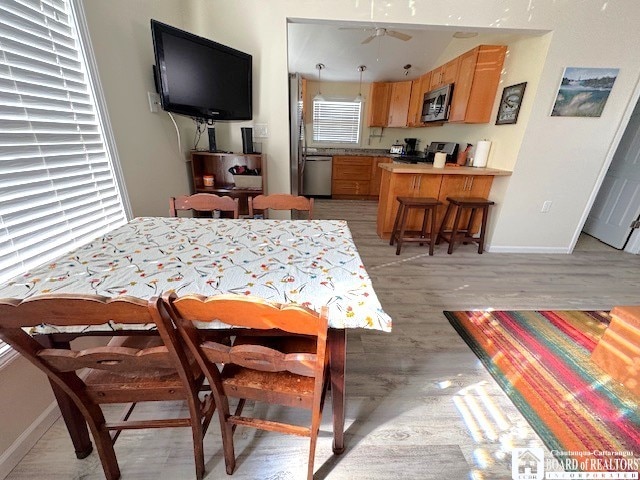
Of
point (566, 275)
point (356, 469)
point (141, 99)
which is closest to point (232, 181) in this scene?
point (141, 99)

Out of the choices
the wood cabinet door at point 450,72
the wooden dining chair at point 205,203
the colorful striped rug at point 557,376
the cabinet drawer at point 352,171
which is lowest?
the colorful striped rug at point 557,376

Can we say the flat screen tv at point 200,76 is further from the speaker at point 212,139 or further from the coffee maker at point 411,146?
the coffee maker at point 411,146

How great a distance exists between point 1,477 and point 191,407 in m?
0.84

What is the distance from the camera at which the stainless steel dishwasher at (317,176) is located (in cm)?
523

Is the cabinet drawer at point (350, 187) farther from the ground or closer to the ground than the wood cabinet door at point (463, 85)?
closer to the ground

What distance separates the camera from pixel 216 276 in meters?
0.96

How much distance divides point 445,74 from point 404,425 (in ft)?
13.8

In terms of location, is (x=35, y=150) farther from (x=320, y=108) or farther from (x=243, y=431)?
(x=320, y=108)

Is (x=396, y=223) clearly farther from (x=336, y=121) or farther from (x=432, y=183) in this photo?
(x=336, y=121)

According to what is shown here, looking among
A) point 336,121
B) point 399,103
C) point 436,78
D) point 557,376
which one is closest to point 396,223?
point 557,376

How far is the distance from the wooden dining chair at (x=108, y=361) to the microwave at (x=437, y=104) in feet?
13.3

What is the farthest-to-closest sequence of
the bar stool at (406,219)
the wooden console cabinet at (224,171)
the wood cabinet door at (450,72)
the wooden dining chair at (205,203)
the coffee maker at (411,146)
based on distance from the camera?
the coffee maker at (411,146) → the wood cabinet door at (450,72) → the bar stool at (406,219) → the wooden console cabinet at (224,171) → the wooden dining chair at (205,203)

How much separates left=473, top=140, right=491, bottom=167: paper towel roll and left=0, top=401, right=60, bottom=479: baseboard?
4.08 meters
